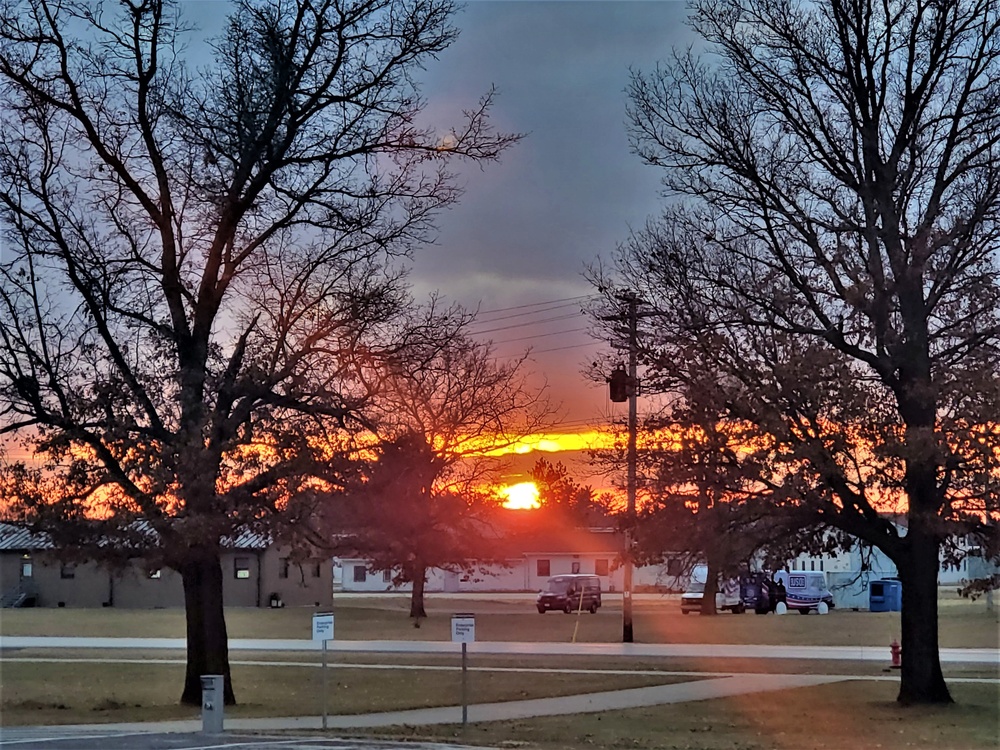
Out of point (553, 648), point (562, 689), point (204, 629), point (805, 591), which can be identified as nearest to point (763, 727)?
point (562, 689)

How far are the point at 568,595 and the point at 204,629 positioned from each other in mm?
38416

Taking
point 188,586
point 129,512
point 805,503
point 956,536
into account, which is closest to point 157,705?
point 188,586

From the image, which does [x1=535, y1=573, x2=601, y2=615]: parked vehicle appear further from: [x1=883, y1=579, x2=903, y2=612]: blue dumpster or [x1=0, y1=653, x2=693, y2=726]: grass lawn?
[x1=0, y1=653, x2=693, y2=726]: grass lawn

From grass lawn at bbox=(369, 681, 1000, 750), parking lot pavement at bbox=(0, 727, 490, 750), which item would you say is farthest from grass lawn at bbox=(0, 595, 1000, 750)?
parking lot pavement at bbox=(0, 727, 490, 750)

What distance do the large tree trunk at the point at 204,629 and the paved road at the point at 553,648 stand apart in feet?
43.2

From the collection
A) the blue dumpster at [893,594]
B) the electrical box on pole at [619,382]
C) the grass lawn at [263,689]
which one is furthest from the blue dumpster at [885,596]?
the electrical box on pole at [619,382]

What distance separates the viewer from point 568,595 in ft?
194

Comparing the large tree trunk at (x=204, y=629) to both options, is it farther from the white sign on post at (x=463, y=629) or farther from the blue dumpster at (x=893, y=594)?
the blue dumpster at (x=893, y=594)

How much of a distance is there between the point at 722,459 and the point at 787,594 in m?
40.7

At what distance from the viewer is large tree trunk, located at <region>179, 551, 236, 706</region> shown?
72.1ft

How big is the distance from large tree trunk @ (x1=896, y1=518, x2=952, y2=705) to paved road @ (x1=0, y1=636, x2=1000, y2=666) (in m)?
9.94

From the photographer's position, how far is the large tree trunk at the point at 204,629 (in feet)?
72.1

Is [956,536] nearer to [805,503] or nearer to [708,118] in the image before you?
[805,503]

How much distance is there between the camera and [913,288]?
20594mm
